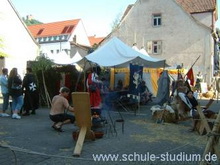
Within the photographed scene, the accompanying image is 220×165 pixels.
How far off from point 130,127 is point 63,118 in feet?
7.21

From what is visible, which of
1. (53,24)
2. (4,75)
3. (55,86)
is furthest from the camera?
(53,24)

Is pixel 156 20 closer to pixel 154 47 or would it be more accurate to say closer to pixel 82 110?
pixel 154 47

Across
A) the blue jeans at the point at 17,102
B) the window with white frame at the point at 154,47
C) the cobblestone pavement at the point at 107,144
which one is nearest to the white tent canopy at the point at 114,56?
the cobblestone pavement at the point at 107,144

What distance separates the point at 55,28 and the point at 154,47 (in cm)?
4328

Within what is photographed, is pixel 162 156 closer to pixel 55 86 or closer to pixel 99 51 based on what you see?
pixel 99 51

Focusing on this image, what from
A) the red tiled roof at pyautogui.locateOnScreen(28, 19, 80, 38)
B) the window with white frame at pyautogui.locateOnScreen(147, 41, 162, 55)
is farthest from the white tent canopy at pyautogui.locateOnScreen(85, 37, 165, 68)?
the red tiled roof at pyautogui.locateOnScreen(28, 19, 80, 38)

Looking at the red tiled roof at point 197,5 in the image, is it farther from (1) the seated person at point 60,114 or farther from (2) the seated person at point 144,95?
(1) the seated person at point 60,114

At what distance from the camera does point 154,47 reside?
33.2 meters

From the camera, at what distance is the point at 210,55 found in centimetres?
3044

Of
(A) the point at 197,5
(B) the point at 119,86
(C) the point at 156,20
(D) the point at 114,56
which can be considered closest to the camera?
(D) the point at 114,56

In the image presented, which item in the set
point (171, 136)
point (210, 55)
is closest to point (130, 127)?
point (171, 136)

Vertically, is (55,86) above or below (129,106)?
above

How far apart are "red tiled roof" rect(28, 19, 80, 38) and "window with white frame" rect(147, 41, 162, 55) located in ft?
117

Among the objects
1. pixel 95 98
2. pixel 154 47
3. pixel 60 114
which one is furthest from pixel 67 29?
pixel 60 114
